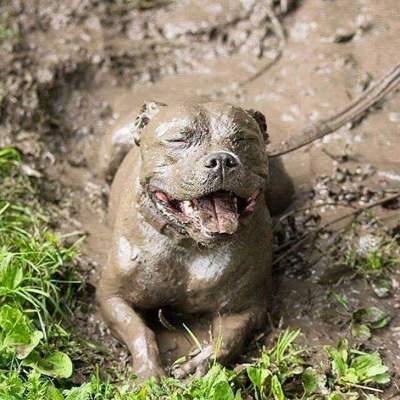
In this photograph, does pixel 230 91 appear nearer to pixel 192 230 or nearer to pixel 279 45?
pixel 279 45

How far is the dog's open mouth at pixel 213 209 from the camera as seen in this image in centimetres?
370

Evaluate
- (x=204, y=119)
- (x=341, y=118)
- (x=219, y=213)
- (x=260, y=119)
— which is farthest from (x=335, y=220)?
(x=204, y=119)

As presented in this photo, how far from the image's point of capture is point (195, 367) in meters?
3.99

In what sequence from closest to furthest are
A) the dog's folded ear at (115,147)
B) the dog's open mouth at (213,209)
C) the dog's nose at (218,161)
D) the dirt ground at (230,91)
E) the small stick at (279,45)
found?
the dog's nose at (218,161)
the dog's open mouth at (213,209)
the dirt ground at (230,91)
the dog's folded ear at (115,147)
the small stick at (279,45)

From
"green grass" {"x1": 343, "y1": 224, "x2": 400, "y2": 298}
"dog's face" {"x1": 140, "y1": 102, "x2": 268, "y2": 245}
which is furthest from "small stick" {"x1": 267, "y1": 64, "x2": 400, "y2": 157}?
"dog's face" {"x1": 140, "y1": 102, "x2": 268, "y2": 245}

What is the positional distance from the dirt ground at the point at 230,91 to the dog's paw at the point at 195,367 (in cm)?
25

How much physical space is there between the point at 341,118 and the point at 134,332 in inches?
76.8

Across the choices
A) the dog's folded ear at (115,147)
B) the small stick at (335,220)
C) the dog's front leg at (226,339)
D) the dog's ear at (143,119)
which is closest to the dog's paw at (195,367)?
the dog's front leg at (226,339)

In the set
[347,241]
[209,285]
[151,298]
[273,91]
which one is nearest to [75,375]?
[151,298]

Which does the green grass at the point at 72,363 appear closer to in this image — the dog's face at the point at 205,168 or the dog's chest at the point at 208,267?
the dog's chest at the point at 208,267

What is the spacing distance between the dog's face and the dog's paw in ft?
2.03

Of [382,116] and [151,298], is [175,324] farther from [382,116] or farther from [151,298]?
[382,116]

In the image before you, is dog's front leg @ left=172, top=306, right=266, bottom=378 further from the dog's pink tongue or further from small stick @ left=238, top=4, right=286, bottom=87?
small stick @ left=238, top=4, right=286, bottom=87

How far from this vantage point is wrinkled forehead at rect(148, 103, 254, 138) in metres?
3.73
